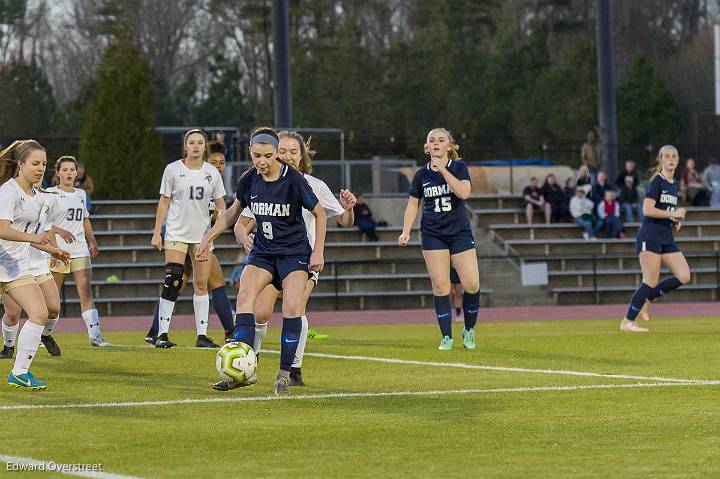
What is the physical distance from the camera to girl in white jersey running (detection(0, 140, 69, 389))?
10.8 metres

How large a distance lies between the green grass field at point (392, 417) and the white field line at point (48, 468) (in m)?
0.13

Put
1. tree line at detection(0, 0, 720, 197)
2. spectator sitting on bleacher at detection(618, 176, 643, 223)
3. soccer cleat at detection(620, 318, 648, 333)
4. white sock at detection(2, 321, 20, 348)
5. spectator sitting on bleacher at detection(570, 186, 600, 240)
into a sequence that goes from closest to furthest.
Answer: white sock at detection(2, 321, 20, 348) → soccer cleat at detection(620, 318, 648, 333) → spectator sitting on bleacher at detection(570, 186, 600, 240) → spectator sitting on bleacher at detection(618, 176, 643, 223) → tree line at detection(0, 0, 720, 197)

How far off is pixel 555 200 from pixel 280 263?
22.0 m

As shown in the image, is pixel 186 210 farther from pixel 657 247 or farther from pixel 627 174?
pixel 627 174

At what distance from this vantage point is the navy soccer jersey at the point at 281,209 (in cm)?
1028

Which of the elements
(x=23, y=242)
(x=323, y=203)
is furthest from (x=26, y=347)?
(x=323, y=203)

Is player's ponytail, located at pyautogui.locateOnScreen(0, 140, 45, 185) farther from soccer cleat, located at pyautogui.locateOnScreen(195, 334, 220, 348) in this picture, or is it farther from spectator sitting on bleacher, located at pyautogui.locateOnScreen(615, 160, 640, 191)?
spectator sitting on bleacher, located at pyautogui.locateOnScreen(615, 160, 640, 191)

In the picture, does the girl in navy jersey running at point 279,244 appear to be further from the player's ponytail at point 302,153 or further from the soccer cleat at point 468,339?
the soccer cleat at point 468,339

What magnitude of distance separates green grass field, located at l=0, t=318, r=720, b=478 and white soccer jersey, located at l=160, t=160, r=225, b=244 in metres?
1.46

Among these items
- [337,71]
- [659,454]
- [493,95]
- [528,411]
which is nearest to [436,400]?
[528,411]

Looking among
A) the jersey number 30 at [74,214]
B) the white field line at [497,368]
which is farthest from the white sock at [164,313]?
the jersey number 30 at [74,214]

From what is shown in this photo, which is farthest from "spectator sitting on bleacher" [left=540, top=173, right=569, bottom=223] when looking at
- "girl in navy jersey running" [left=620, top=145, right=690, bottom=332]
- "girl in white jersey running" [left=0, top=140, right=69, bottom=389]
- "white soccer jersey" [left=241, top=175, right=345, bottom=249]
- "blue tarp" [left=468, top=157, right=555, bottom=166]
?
"girl in white jersey running" [left=0, top=140, right=69, bottom=389]

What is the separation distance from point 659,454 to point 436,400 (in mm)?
2745

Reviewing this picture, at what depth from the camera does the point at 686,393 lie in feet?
33.0
